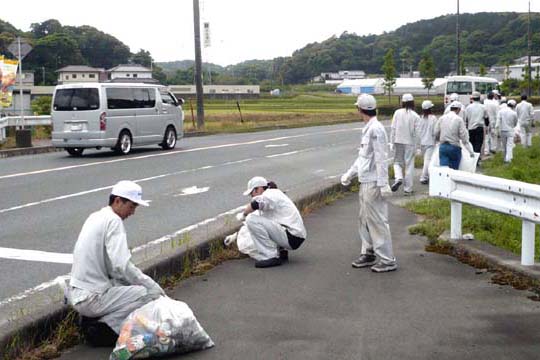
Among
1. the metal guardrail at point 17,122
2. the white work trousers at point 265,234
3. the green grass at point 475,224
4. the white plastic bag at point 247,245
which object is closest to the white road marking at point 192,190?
the green grass at point 475,224

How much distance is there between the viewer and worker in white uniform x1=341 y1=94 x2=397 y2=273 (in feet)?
25.0

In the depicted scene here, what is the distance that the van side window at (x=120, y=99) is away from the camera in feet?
70.1

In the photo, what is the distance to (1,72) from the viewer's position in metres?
26.5

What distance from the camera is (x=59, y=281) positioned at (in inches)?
279

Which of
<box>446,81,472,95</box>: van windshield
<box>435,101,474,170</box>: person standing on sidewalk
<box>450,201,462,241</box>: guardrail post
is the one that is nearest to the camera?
<box>450,201,462,241</box>: guardrail post

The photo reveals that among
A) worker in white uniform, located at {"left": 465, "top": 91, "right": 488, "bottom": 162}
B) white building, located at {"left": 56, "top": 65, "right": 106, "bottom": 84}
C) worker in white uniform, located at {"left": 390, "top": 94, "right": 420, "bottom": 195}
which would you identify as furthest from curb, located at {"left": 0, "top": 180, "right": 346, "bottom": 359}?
white building, located at {"left": 56, "top": 65, "right": 106, "bottom": 84}

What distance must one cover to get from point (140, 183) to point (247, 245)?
7.64 metres

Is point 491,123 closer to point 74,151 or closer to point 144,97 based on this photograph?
point 144,97

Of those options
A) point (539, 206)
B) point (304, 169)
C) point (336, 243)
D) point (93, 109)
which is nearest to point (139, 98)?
point (93, 109)

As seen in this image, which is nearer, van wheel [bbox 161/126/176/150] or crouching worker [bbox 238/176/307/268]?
crouching worker [bbox 238/176/307/268]

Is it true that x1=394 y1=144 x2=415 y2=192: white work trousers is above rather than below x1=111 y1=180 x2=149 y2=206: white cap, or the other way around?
below

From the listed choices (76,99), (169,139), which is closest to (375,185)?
(76,99)

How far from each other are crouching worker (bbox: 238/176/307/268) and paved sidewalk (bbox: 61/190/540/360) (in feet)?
0.65

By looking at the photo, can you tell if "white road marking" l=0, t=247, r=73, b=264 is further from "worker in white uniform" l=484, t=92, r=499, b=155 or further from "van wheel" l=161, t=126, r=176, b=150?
"van wheel" l=161, t=126, r=176, b=150
